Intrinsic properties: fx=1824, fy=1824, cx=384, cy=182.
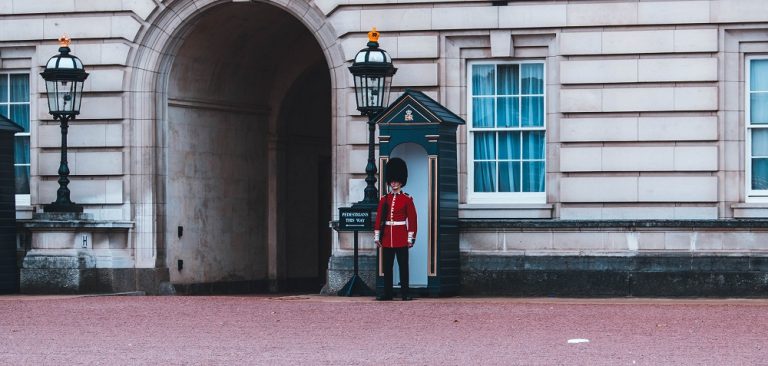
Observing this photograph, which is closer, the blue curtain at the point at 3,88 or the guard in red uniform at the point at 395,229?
the guard in red uniform at the point at 395,229

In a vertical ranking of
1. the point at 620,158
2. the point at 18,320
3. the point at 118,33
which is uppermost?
the point at 118,33

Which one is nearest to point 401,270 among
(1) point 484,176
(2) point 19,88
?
(1) point 484,176

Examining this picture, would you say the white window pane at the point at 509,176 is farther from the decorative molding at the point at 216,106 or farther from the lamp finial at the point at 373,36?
the decorative molding at the point at 216,106

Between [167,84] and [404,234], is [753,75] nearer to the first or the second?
[404,234]

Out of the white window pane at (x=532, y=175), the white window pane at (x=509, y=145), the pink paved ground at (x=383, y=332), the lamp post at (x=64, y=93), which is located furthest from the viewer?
the lamp post at (x=64, y=93)

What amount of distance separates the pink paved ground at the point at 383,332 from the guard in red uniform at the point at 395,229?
395mm

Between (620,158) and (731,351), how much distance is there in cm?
767

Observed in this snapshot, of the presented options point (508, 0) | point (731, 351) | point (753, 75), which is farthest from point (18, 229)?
point (731, 351)

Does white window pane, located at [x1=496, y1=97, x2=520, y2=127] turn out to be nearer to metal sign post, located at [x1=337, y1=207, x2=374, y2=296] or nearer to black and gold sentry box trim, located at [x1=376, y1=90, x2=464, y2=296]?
black and gold sentry box trim, located at [x1=376, y1=90, x2=464, y2=296]

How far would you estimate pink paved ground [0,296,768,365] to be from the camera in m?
14.8

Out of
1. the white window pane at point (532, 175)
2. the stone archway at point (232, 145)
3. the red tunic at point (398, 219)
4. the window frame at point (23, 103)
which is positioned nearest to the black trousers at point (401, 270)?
the red tunic at point (398, 219)

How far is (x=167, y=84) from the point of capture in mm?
24562

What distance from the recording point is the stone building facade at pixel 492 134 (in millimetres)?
22188

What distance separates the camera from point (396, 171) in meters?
21.6
